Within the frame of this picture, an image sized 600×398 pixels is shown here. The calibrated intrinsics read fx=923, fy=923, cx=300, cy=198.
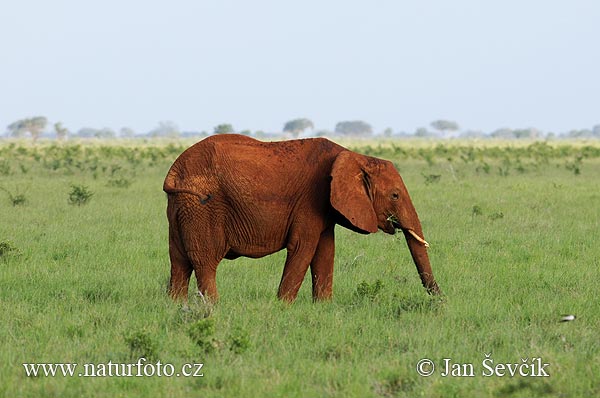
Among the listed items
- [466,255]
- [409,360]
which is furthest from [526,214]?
[409,360]

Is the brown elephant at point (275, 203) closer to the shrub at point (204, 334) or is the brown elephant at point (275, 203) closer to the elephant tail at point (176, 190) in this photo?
the elephant tail at point (176, 190)

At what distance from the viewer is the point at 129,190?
22344 millimetres

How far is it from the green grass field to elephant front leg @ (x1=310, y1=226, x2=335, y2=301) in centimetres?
18

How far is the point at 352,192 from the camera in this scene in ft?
27.8

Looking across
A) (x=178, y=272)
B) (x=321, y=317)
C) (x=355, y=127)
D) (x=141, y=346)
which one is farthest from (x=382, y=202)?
(x=355, y=127)

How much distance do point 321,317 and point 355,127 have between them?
172 meters

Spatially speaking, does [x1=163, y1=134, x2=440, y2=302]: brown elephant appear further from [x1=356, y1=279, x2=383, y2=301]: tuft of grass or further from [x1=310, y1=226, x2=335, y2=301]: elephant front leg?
[x1=356, y1=279, x2=383, y2=301]: tuft of grass

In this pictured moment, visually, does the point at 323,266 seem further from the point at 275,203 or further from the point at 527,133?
the point at 527,133

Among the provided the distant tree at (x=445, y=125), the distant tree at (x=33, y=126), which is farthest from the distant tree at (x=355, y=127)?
the distant tree at (x=33, y=126)

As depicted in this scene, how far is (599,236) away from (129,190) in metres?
12.1

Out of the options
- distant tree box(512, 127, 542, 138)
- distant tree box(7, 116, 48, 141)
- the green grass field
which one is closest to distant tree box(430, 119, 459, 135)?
distant tree box(512, 127, 542, 138)

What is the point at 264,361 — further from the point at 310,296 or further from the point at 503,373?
the point at 310,296

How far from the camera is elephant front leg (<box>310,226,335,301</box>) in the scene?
29.5 feet

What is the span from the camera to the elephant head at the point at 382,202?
8523 mm
